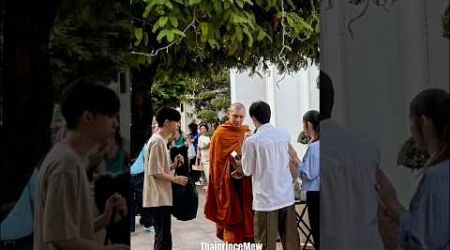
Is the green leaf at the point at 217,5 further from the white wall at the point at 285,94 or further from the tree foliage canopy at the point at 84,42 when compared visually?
the white wall at the point at 285,94

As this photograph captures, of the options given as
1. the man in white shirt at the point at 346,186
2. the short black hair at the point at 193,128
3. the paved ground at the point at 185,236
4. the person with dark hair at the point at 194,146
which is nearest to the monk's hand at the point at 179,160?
the paved ground at the point at 185,236

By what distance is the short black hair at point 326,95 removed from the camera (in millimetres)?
1730

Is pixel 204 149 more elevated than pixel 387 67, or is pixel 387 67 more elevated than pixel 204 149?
pixel 387 67

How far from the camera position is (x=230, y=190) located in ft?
16.5

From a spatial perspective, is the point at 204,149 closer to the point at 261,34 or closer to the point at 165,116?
the point at 165,116

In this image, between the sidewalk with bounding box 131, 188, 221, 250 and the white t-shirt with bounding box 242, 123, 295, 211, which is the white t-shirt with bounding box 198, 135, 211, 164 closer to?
the sidewalk with bounding box 131, 188, 221, 250

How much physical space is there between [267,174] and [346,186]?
277 cm

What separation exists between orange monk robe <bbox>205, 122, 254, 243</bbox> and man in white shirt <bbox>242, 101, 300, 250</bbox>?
0.40m

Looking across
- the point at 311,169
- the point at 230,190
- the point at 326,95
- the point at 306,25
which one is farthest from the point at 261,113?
the point at 326,95

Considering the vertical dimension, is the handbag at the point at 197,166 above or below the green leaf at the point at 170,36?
below

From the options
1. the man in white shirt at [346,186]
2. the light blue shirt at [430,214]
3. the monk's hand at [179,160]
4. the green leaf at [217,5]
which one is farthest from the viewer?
the monk's hand at [179,160]

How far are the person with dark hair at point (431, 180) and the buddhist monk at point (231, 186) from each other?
11.0 ft

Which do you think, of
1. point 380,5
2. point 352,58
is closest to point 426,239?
point 352,58

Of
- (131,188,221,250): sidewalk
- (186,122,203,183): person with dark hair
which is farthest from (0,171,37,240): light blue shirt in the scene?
(186,122,203,183): person with dark hair
